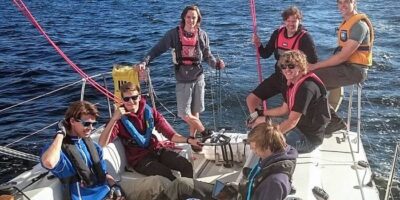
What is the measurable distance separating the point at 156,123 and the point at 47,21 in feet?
60.2

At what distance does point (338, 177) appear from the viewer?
196 inches

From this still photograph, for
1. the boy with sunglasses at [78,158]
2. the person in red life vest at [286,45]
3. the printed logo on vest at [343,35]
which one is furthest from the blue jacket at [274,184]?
the printed logo on vest at [343,35]

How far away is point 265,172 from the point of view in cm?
360

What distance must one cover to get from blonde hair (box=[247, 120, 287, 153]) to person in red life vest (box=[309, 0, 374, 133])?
2.30 m

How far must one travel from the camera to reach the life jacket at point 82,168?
4186 millimetres

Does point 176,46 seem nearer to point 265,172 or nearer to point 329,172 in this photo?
point 329,172

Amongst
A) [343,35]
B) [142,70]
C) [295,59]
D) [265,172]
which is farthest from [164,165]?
[343,35]

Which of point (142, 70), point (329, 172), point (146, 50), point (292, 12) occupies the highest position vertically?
point (292, 12)

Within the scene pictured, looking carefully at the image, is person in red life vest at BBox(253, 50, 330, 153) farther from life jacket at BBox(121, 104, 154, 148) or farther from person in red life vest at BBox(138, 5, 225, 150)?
person in red life vest at BBox(138, 5, 225, 150)

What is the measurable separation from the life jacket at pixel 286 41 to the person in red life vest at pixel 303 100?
1.08 m

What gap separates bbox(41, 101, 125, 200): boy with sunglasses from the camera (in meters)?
4.01

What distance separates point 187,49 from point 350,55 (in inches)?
76.2

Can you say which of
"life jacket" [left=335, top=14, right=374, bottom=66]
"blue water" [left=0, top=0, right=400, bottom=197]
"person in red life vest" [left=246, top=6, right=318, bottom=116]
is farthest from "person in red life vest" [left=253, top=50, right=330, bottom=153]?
"blue water" [left=0, top=0, right=400, bottom=197]

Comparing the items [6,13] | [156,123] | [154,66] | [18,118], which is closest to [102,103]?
[18,118]
